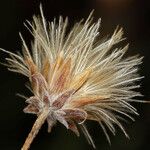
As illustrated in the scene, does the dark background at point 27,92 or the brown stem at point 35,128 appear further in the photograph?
the dark background at point 27,92

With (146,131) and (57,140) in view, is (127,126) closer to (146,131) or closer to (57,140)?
(146,131)

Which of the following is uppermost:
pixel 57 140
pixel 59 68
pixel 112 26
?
pixel 112 26

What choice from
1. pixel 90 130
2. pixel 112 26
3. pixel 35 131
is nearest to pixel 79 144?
pixel 90 130

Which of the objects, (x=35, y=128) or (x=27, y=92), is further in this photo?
(x=27, y=92)

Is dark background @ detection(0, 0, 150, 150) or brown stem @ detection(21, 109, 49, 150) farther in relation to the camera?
dark background @ detection(0, 0, 150, 150)
